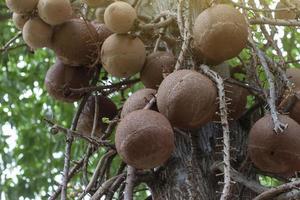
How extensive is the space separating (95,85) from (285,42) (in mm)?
1676

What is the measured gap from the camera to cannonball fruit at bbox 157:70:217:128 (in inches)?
52.5

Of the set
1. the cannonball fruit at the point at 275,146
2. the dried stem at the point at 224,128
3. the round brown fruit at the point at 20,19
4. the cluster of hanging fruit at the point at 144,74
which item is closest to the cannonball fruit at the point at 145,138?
the cluster of hanging fruit at the point at 144,74

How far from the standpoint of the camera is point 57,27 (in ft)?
5.65

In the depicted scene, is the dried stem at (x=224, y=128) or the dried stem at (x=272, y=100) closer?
the dried stem at (x=224, y=128)

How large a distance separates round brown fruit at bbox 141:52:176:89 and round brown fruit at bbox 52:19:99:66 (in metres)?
0.20

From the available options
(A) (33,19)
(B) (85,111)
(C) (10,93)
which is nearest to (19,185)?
(C) (10,93)

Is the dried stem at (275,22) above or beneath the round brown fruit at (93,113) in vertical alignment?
above

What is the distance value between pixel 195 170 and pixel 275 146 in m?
0.28

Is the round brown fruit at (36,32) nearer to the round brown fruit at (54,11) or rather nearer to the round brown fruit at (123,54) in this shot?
the round brown fruit at (54,11)

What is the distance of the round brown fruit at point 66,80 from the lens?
1775 millimetres

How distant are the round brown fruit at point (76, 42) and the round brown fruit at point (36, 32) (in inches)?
1.6

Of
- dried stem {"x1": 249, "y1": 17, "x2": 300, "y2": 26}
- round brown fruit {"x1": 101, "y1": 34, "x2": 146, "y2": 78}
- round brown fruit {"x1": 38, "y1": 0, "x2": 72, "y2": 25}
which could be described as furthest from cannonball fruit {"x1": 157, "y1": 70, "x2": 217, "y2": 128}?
round brown fruit {"x1": 38, "y1": 0, "x2": 72, "y2": 25}

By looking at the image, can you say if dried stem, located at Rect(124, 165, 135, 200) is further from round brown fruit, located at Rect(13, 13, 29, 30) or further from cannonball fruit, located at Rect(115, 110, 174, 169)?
round brown fruit, located at Rect(13, 13, 29, 30)

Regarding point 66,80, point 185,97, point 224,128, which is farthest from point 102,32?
point 224,128
